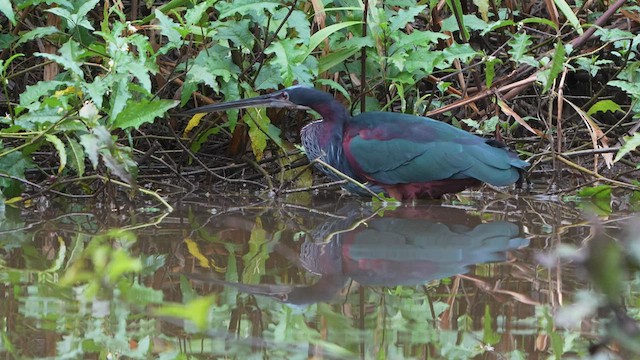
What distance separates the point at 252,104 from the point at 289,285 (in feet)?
7.56

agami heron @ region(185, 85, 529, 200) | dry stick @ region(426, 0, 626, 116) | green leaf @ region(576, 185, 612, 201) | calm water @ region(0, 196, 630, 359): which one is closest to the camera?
calm water @ region(0, 196, 630, 359)

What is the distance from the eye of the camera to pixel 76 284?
2.73 m

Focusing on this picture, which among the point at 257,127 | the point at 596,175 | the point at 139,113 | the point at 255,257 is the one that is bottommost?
the point at 255,257

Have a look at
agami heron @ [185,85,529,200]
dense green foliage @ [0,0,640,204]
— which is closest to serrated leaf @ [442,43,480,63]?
dense green foliage @ [0,0,640,204]

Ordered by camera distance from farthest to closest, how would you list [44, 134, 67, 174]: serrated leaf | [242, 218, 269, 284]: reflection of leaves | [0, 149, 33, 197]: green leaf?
[0, 149, 33, 197]: green leaf < [44, 134, 67, 174]: serrated leaf < [242, 218, 269, 284]: reflection of leaves

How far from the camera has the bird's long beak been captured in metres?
5.04

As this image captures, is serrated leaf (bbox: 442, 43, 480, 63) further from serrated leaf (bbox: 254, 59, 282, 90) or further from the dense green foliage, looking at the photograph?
serrated leaf (bbox: 254, 59, 282, 90)

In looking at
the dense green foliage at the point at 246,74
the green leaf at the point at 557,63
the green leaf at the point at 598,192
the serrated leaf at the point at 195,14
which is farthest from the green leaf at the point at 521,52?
the serrated leaf at the point at 195,14

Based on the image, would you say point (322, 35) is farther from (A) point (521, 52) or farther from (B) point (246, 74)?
(A) point (521, 52)

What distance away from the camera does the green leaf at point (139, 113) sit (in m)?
4.27

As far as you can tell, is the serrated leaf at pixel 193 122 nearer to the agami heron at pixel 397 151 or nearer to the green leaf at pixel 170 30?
the agami heron at pixel 397 151

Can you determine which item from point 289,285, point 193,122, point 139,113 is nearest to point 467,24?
point 193,122

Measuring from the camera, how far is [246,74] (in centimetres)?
527

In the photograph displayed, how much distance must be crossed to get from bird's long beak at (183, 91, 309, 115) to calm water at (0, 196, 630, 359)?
67 centimetres
